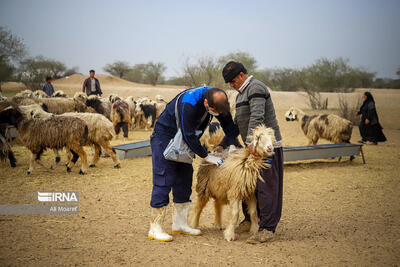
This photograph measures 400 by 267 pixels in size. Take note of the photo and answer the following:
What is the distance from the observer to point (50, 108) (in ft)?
42.2

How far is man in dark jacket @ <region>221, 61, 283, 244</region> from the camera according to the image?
13.7 feet

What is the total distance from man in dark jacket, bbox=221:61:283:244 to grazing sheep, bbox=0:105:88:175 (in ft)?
16.8

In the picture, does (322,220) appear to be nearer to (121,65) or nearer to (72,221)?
(72,221)

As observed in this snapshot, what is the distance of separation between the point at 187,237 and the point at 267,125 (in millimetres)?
1804

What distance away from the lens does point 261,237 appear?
13.9 feet

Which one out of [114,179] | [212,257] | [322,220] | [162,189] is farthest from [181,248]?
[114,179]

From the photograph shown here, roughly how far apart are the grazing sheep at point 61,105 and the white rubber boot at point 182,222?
9811mm

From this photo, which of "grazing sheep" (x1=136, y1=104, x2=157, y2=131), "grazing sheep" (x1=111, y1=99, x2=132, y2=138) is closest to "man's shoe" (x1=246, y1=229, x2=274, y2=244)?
"grazing sheep" (x1=111, y1=99, x2=132, y2=138)

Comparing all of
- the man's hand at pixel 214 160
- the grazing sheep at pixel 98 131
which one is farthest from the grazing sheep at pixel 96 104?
the man's hand at pixel 214 160

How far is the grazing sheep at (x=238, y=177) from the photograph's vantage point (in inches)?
162

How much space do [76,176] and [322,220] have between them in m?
5.65

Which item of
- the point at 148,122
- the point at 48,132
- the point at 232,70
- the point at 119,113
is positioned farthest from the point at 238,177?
the point at 148,122

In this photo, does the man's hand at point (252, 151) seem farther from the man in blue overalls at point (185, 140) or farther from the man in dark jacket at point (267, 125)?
the man in blue overalls at point (185, 140)

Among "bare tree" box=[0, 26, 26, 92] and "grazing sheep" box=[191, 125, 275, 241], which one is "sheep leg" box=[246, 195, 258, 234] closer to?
"grazing sheep" box=[191, 125, 275, 241]
